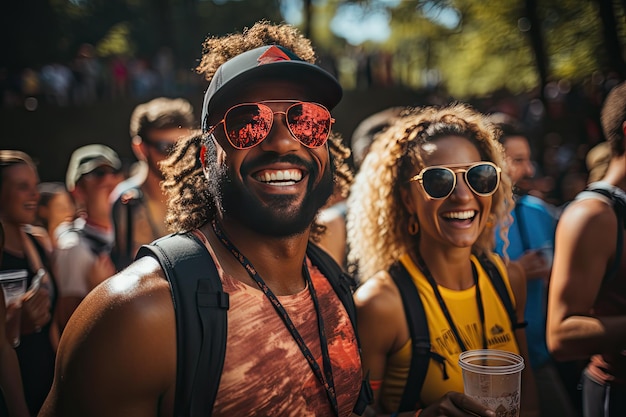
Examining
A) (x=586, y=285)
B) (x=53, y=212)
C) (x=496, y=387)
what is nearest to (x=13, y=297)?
(x=496, y=387)

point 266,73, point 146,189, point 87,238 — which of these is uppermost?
point 266,73

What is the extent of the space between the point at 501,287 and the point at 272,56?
4.71 feet

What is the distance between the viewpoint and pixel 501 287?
245cm

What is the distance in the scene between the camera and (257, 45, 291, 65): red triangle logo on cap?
1808 millimetres

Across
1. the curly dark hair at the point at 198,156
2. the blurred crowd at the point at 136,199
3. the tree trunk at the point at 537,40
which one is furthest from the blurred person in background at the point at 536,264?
the tree trunk at the point at 537,40

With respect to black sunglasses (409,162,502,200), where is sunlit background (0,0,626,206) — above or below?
above

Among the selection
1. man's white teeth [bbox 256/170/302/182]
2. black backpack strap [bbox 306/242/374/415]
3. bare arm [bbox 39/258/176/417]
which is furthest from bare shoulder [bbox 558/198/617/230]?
bare arm [bbox 39/258/176/417]

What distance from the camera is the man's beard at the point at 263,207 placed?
181 cm

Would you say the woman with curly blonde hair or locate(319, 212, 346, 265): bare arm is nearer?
the woman with curly blonde hair

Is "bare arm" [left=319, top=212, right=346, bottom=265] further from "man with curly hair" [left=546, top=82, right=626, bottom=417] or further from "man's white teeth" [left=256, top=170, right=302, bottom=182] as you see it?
"man's white teeth" [left=256, top=170, right=302, bottom=182]

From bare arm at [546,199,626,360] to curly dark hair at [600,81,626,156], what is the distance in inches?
17.0

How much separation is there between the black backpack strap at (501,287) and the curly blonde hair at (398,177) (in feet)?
0.30

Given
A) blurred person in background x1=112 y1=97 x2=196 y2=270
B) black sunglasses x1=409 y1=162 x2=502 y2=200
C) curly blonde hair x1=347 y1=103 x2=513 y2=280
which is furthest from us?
blurred person in background x1=112 y1=97 x2=196 y2=270

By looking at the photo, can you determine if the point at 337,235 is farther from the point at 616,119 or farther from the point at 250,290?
the point at 250,290
